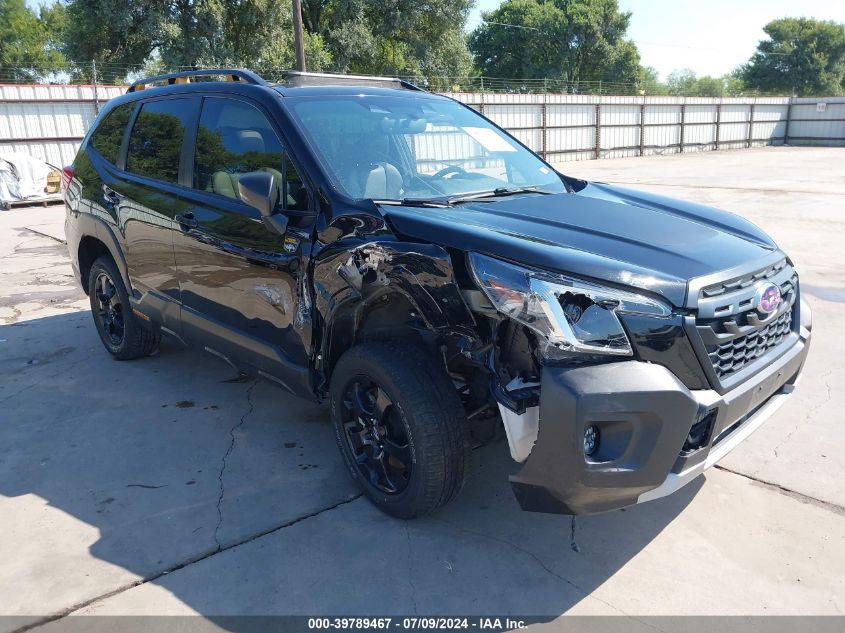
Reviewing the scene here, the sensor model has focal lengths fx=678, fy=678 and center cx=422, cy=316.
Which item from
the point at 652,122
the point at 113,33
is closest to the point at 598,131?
the point at 652,122

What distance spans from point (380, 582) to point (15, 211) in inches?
619

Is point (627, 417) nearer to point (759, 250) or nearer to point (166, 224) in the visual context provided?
point (759, 250)

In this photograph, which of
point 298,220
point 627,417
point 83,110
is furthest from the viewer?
point 83,110

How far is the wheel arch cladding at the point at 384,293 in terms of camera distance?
2529mm

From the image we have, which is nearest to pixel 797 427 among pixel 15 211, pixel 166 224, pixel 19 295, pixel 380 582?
pixel 380 582

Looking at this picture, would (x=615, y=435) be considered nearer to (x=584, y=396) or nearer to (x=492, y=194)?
(x=584, y=396)

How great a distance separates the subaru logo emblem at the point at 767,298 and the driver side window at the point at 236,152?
1938 mm

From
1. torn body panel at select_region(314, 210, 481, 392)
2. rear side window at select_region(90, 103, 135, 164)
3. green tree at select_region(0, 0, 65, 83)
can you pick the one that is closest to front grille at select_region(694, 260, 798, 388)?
torn body panel at select_region(314, 210, 481, 392)

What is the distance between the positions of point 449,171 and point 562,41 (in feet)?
175

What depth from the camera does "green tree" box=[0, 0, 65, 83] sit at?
47.6 meters

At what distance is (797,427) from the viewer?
3846mm

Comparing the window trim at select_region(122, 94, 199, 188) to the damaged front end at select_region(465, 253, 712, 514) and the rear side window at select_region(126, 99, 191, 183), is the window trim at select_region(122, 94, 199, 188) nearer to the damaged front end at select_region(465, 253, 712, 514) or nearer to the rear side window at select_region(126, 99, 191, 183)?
the rear side window at select_region(126, 99, 191, 183)

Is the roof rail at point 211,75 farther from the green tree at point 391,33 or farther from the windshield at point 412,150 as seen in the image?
the green tree at point 391,33

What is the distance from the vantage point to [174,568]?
2752 mm
